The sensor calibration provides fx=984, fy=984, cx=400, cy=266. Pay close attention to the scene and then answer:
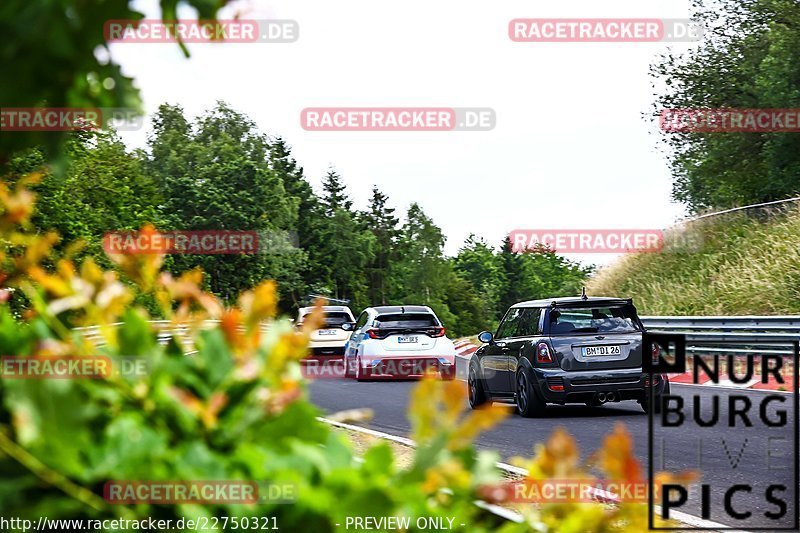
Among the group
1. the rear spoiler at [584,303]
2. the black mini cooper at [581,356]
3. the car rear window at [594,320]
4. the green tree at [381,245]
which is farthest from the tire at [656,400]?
the green tree at [381,245]

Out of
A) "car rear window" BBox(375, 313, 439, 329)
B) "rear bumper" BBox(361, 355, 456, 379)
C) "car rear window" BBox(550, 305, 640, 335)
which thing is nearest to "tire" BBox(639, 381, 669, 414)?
"car rear window" BBox(550, 305, 640, 335)

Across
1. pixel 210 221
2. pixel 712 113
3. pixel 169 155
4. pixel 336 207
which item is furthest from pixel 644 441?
pixel 336 207

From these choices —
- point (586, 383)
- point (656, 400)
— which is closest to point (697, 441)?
point (656, 400)

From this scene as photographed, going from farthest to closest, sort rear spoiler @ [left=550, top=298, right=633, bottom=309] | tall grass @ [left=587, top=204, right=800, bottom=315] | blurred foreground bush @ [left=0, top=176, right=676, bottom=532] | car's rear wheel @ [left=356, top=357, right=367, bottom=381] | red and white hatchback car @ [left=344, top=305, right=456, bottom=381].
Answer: tall grass @ [left=587, top=204, right=800, bottom=315] → car's rear wheel @ [left=356, top=357, right=367, bottom=381] → red and white hatchback car @ [left=344, top=305, right=456, bottom=381] → rear spoiler @ [left=550, top=298, right=633, bottom=309] → blurred foreground bush @ [left=0, top=176, right=676, bottom=532]

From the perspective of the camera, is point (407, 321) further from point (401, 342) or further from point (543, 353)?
point (543, 353)

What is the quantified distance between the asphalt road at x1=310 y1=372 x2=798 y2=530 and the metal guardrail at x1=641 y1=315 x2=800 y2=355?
76.2 inches

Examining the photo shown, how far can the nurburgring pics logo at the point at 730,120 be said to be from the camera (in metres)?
33.4

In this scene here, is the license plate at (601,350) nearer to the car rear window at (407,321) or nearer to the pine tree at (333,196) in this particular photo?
the car rear window at (407,321)

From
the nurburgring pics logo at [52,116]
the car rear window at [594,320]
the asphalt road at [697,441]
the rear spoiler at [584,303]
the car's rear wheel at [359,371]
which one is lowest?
the car's rear wheel at [359,371]

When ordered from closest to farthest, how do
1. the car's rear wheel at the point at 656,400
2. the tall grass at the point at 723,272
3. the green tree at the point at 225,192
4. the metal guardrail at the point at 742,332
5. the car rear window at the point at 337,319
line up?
the car's rear wheel at the point at 656,400 < the metal guardrail at the point at 742,332 < the tall grass at the point at 723,272 < the car rear window at the point at 337,319 < the green tree at the point at 225,192

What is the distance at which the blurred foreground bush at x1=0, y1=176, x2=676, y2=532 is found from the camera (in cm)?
143

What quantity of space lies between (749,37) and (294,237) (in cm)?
6233

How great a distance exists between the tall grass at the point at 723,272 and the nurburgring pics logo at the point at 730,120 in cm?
514

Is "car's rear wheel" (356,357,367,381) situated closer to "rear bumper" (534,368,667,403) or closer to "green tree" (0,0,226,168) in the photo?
"rear bumper" (534,368,667,403)
